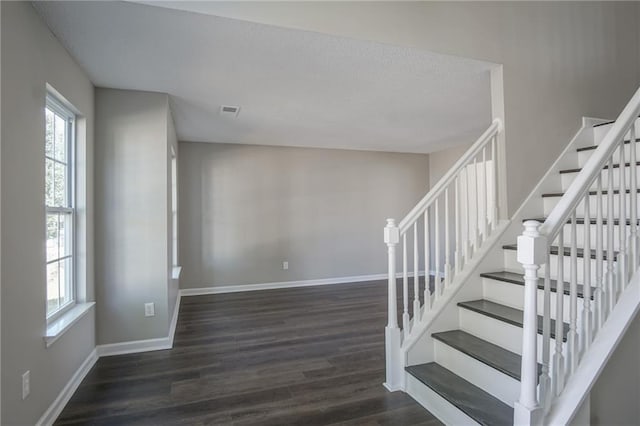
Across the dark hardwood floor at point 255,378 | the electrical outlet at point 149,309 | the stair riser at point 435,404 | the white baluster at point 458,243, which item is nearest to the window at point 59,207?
the electrical outlet at point 149,309

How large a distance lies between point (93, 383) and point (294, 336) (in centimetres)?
166

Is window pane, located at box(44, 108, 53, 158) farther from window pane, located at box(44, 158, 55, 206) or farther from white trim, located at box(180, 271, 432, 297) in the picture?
white trim, located at box(180, 271, 432, 297)

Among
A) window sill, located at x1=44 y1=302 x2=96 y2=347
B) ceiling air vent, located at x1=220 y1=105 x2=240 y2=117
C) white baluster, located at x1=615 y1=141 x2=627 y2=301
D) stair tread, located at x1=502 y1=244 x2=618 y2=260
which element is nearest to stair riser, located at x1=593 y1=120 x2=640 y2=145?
stair tread, located at x1=502 y1=244 x2=618 y2=260

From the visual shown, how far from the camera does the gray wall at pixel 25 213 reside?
1.58 meters

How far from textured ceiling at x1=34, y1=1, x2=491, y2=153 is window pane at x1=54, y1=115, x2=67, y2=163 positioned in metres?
0.46

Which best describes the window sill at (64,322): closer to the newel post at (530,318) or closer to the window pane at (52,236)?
the window pane at (52,236)

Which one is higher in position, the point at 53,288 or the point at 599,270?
the point at 599,270

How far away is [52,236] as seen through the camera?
2273 mm

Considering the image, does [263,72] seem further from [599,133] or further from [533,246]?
[599,133]

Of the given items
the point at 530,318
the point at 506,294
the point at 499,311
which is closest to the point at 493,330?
the point at 499,311

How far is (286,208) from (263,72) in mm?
3112

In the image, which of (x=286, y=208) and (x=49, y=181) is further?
(x=286, y=208)

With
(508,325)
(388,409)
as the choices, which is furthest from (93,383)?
(508,325)

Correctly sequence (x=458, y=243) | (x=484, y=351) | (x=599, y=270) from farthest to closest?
(x=458, y=243) < (x=484, y=351) < (x=599, y=270)
